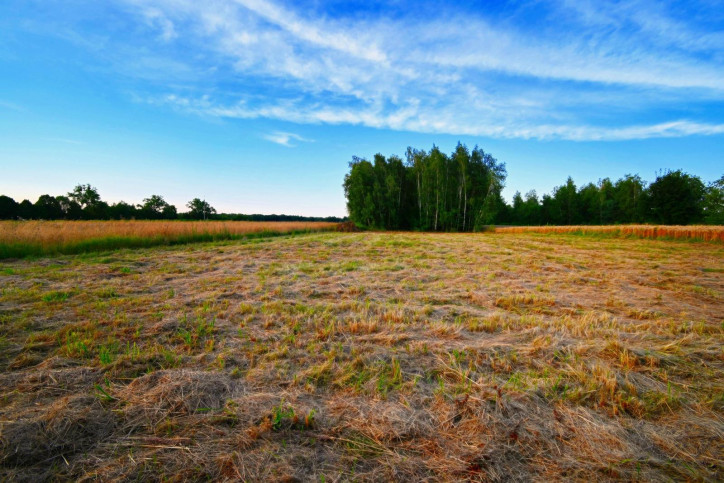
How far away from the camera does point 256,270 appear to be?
8.62 metres

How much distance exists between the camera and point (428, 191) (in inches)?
1700

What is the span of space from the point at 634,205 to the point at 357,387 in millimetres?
78181

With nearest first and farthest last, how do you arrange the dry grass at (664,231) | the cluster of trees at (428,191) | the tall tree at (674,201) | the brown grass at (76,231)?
the brown grass at (76,231), the dry grass at (664,231), the cluster of trees at (428,191), the tall tree at (674,201)

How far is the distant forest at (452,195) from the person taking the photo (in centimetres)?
4162

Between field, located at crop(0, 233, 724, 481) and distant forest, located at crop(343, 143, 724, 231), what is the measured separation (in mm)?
37861

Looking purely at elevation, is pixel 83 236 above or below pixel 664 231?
above

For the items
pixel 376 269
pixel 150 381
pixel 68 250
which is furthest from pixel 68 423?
pixel 68 250

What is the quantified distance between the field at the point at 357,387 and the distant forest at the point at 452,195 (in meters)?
37.9

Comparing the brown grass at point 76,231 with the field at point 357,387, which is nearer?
the field at point 357,387

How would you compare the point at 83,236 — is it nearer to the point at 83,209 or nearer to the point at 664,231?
the point at 664,231

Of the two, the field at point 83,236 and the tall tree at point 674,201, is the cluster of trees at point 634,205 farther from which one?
the field at point 83,236

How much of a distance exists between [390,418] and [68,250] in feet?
50.6

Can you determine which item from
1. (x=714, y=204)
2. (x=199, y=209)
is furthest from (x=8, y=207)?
(x=714, y=204)

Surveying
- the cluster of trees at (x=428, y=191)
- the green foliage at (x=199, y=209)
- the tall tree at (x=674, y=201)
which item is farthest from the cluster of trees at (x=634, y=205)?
the green foliage at (x=199, y=209)
